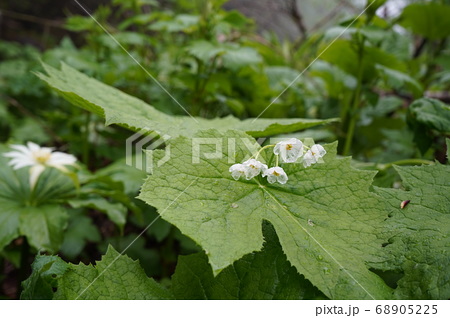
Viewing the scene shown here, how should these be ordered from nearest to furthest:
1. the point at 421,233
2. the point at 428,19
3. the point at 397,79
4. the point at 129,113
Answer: the point at 421,233 < the point at 129,113 < the point at 397,79 < the point at 428,19

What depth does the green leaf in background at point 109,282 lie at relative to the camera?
812mm

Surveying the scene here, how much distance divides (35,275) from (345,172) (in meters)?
0.75

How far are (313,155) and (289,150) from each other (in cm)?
7

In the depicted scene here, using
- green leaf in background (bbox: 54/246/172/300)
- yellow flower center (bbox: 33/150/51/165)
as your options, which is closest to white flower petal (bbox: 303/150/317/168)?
green leaf in background (bbox: 54/246/172/300)

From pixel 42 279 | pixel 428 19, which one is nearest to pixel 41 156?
pixel 42 279

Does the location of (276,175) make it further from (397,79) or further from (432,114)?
(397,79)

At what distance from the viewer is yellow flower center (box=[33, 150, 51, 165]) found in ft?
4.59

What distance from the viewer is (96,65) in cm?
195

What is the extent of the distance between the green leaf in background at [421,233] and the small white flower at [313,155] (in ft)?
0.61

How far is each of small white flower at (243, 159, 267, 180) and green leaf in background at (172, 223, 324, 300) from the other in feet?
0.48

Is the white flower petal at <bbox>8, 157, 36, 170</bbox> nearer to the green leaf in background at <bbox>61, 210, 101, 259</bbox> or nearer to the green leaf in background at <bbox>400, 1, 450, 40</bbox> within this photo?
the green leaf in background at <bbox>61, 210, 101, 259</bbox>

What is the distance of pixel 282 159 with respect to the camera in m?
0.88

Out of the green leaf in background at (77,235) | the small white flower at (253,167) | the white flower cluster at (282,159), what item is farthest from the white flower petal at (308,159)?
the green leaf in background at (77,235)

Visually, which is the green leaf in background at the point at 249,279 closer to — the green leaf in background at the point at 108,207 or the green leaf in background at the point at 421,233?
the green leaf in background at the point at 421,233
